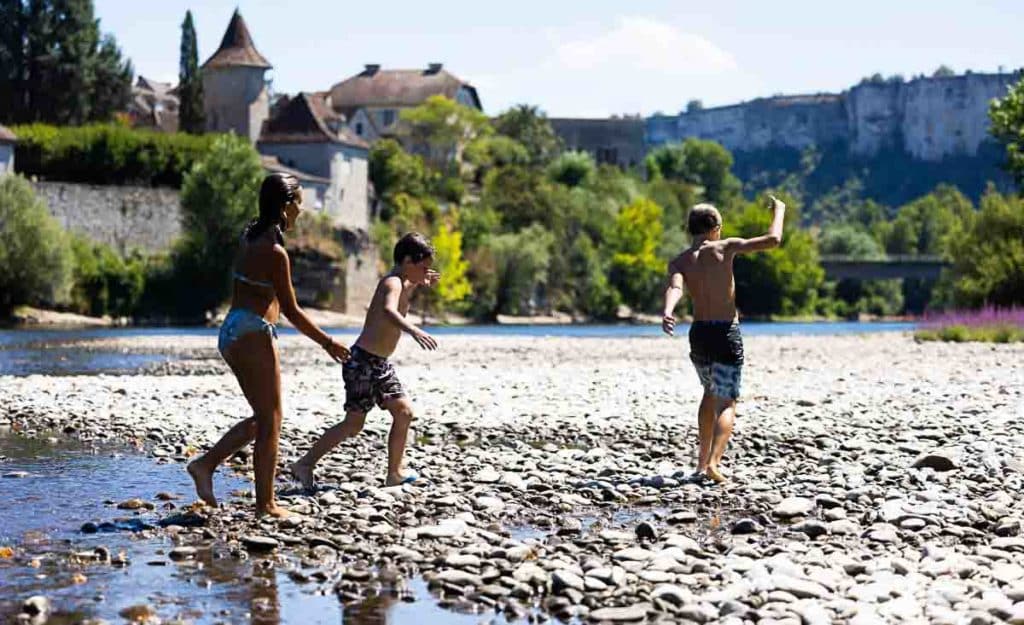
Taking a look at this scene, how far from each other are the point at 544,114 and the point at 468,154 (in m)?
18.3

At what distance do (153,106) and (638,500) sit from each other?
123m

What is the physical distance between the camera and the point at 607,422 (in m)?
→ 16.6

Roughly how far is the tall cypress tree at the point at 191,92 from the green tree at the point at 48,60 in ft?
16.5

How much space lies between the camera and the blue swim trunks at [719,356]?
11852 mm

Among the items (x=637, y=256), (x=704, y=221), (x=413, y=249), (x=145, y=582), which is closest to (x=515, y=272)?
(x=637, y=256)

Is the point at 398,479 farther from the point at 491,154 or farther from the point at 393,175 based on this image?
the point at 491,154

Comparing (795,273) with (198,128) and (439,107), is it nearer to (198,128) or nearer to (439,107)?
(439,107)

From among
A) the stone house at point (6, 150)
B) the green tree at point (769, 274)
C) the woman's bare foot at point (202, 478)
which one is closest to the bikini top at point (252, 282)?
the woman's bare foot at point (202, 478)

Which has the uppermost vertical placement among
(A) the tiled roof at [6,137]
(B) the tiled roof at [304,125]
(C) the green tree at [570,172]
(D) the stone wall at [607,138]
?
(D) the stone wall at [607,138]

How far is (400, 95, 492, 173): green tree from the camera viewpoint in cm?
11306

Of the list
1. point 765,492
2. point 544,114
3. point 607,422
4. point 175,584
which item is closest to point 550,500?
point 765,492

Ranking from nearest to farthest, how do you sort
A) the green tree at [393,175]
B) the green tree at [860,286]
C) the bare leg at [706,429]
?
the bare leg at [706,429] < the green tree at [393,175] < the green tree at [860,286]

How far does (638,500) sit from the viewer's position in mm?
11125

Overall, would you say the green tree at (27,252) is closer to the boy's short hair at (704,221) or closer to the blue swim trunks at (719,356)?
the boy's short hair at (704,221)
